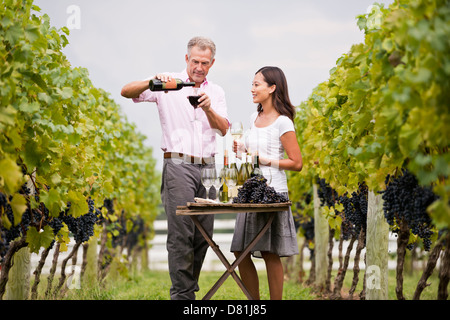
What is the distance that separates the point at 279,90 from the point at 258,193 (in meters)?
0.86

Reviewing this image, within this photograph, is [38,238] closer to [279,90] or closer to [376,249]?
[279,90]

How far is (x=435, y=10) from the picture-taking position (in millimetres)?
2121

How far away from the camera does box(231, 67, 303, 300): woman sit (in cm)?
372

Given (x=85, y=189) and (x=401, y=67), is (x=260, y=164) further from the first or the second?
(x=85, y=189)

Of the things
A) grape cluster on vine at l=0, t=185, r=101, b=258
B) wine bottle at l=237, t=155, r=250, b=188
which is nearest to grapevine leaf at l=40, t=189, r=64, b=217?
grape cluster on vine at l=0, t=185, r=101, b=258

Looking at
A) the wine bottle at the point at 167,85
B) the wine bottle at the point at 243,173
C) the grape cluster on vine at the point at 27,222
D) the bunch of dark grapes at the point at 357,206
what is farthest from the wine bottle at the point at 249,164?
the bunch of dark grapes at the point at 357,206

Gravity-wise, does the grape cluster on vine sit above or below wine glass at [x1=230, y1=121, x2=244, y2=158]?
below

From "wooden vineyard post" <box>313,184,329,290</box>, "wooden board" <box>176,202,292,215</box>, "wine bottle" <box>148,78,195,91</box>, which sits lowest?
"wooden vineyard post" <box>313,184,329,290</box>

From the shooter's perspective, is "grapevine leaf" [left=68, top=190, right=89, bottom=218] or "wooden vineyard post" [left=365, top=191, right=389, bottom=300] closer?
"grapevine leaf" [left=68, top=190, right=89, bottom=218]

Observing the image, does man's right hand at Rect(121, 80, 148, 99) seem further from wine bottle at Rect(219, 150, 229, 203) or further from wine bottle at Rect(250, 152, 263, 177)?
wine bottle at Rect(250, 152, 263, 177)

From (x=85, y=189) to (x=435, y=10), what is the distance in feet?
12.5

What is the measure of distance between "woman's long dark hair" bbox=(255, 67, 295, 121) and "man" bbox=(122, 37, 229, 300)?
38cm

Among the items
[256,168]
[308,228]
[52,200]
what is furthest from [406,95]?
[308,228]

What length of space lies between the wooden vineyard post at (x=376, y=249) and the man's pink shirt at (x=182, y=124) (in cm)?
142
